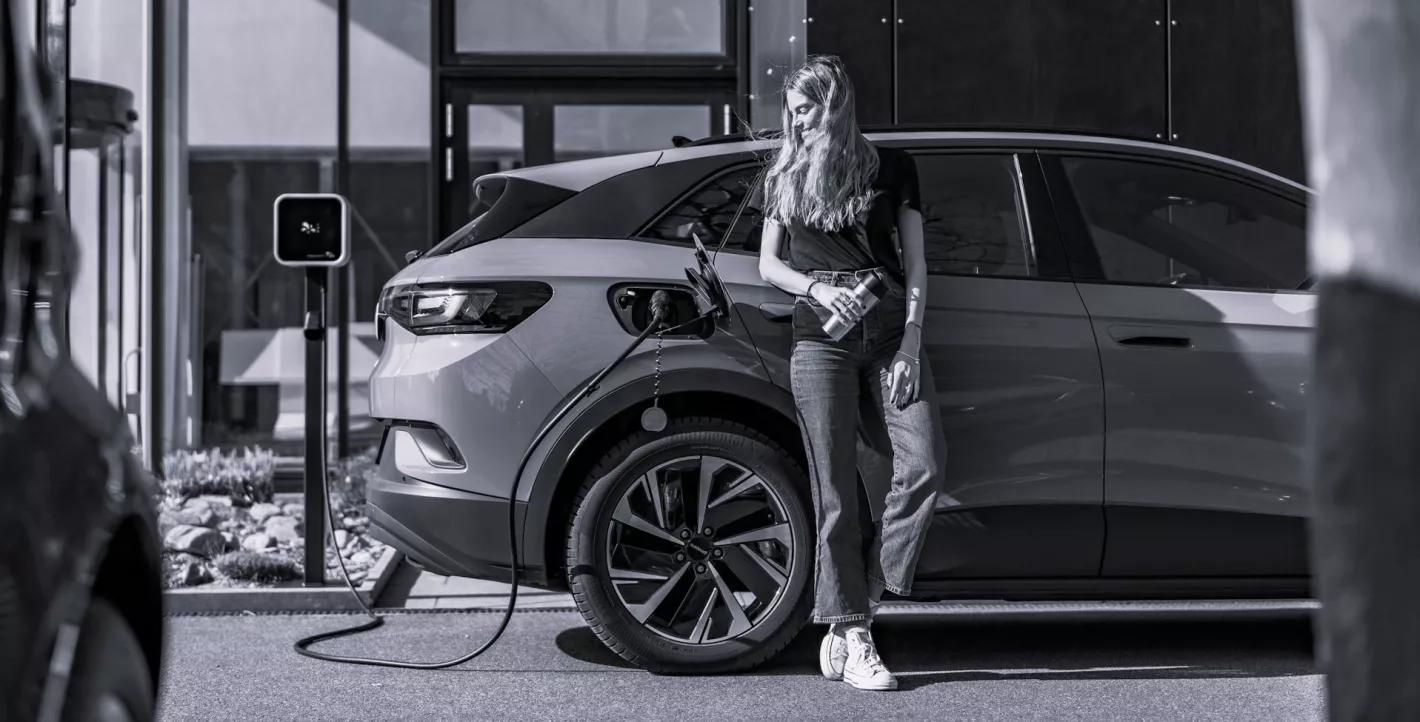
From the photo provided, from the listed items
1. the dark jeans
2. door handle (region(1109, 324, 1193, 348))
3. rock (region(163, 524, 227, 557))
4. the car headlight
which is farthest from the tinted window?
rock (region(163, 524, 227, 557))

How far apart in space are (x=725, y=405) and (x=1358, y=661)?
3.69 m

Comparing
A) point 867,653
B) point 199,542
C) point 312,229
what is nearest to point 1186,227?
point 867,653

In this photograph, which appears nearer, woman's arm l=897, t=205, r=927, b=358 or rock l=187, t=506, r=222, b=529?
woman's arm l=897, t=205, r=927, b=358

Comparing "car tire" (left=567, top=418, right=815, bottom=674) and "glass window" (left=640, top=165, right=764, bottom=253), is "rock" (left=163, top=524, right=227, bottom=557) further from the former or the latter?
"glass window" (left=640, top=165, right=764, bottom=253)

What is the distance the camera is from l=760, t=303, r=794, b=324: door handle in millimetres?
4316

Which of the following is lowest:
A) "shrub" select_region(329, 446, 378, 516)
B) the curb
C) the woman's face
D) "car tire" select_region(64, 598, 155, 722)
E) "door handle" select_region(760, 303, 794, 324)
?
the curb

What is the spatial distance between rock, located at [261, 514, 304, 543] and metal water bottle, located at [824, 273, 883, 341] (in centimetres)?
368

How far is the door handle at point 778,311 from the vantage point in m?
4.32

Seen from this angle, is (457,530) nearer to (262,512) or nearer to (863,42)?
(262,512)

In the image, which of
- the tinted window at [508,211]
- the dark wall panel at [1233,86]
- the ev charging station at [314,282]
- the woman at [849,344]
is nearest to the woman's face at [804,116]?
the woman at [849,344]

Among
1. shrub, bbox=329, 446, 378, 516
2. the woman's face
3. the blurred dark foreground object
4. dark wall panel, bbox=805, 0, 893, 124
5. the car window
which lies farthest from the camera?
dark wall panel, bbox=805, 0, 893, 124

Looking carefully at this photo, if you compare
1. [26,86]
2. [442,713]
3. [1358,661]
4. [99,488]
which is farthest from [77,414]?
[442,713]

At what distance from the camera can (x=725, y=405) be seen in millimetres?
4383

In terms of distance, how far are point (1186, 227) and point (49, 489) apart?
12.5 ft
